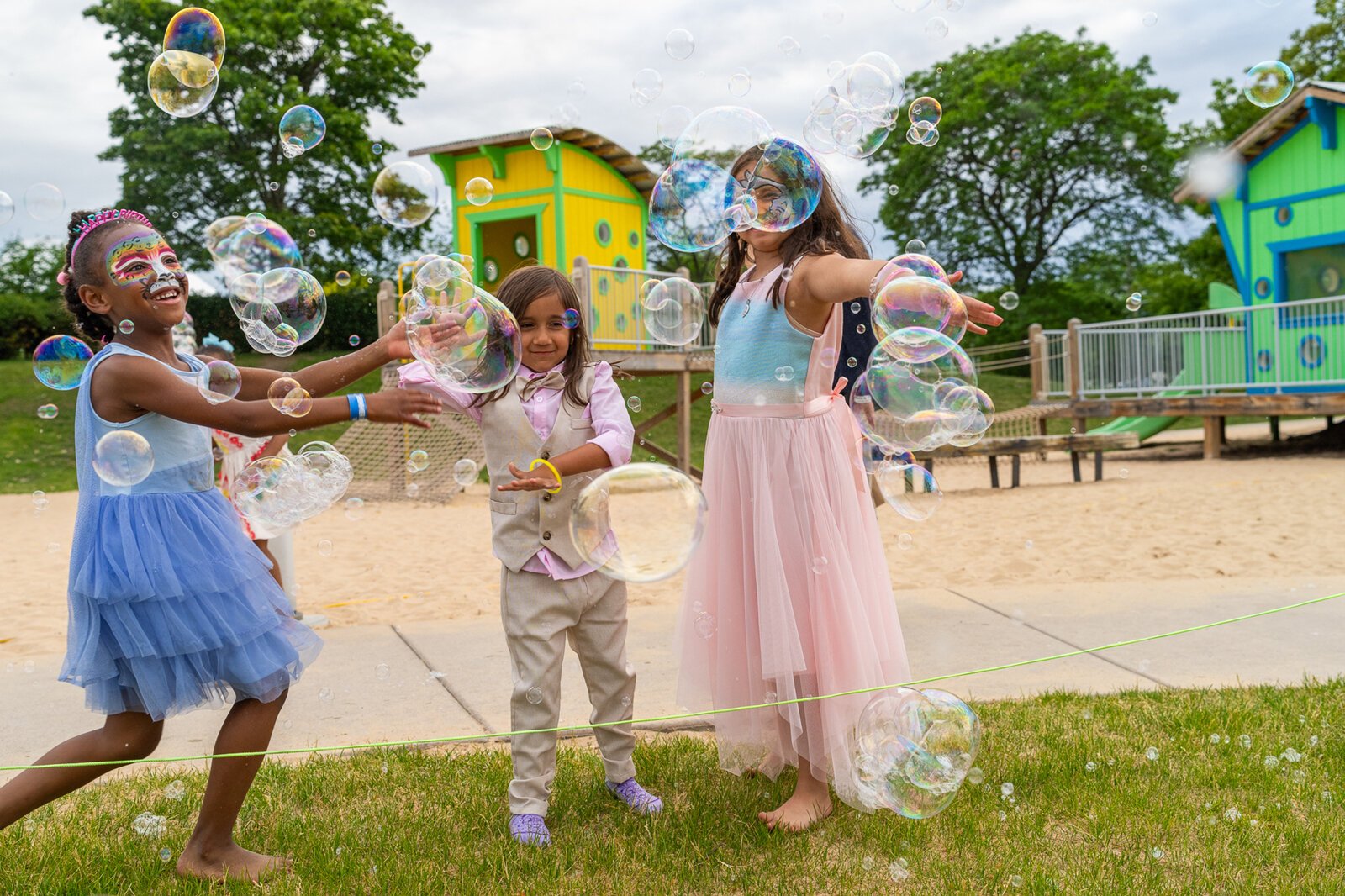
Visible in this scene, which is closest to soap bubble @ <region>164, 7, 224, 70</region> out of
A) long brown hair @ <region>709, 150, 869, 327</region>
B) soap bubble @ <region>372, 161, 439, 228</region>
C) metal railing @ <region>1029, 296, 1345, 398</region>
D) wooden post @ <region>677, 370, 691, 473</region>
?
soap bubble @ <region>372, 161, 439, 228</region>

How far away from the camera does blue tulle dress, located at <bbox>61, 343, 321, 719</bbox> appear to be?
2.42 metres

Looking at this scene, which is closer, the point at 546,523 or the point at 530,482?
the point at 530,482

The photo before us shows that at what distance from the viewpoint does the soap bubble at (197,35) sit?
332 centimetres

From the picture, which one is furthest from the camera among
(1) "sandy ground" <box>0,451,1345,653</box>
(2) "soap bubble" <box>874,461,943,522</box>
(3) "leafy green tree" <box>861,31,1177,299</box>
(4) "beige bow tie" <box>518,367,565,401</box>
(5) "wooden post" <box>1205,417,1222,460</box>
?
(3) "leafy green tree" <box>861,31,1177,299</box>

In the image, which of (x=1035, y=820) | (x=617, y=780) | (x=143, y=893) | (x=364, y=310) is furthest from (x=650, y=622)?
(x=364, y=310)

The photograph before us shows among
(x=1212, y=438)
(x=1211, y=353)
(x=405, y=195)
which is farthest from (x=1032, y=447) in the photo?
(x=405, y=195)

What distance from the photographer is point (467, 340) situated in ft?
8.71

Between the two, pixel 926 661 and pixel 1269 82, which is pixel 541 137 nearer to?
pixel 926 661

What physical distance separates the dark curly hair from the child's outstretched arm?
64.7 inches

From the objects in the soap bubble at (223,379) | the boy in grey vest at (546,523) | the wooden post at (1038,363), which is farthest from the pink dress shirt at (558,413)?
the wooden post at (1038,363)

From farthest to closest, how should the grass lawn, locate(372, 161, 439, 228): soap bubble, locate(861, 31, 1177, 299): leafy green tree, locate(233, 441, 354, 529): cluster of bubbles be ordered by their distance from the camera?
locate(861, 31, 1177, 299): leafy green tree → locate(372, 161, 439, 228): soap bubble → locate(233, 441, 354, 529): cluster of bubbles → the grass lawn

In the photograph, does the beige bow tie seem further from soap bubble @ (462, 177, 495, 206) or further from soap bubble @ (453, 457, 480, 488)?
soap bubble @ (462, 177, 495, 206)

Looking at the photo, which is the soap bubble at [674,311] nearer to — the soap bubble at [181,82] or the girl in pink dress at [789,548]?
the girl in pink dress at [789,548]

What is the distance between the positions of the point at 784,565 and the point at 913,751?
562 mm
